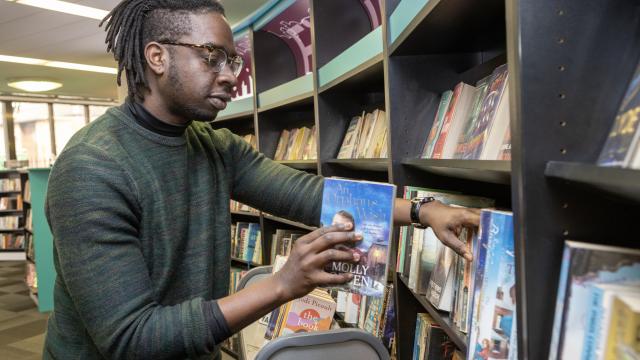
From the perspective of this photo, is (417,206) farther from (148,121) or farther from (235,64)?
(148,121)

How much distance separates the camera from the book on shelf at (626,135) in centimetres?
55

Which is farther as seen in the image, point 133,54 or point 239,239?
point 239,239

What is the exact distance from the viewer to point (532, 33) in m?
0.63

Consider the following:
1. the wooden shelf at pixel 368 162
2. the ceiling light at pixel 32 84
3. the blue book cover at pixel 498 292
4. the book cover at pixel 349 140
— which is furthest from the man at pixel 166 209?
the ceiling light at pixel 32 84

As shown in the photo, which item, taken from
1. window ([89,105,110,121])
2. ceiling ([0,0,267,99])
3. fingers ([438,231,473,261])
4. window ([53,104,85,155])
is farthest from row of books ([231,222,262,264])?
window ([89,105,110,121])

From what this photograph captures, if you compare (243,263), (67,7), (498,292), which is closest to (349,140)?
(498,292)

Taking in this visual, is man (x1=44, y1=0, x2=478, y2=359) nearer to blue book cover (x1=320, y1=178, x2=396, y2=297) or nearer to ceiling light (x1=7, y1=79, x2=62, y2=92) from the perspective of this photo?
blue book cover (x1=320, y1=178, x2=396, y2=297)

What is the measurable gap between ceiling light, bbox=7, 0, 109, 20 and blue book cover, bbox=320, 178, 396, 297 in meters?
4.05

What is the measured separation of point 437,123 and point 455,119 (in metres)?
0.15

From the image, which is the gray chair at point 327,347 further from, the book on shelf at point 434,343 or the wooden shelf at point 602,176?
the wooden shelf at point 602,176

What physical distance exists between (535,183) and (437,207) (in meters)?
0.53

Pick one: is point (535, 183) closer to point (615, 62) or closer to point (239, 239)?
point (615, 62)

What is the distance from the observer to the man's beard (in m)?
1.21

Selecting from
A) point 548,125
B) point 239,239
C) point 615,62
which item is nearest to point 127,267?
point 548,125
